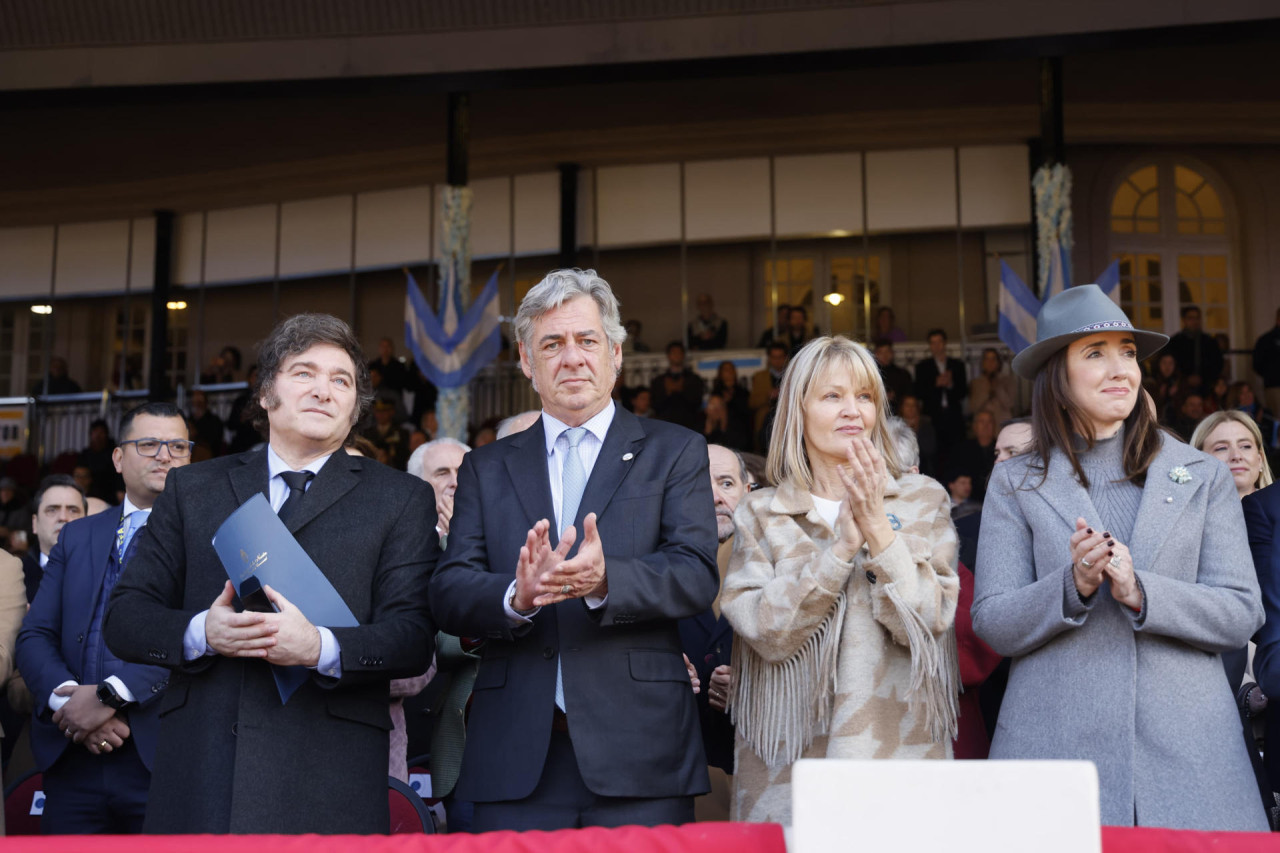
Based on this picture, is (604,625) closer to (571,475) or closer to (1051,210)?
(571,475)

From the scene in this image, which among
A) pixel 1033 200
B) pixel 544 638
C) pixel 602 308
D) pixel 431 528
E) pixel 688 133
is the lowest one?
pixel 544 638

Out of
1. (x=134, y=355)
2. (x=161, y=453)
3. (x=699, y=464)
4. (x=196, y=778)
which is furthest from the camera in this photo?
(x=134, y=355)

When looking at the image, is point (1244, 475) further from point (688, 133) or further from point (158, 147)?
point (158, 147)

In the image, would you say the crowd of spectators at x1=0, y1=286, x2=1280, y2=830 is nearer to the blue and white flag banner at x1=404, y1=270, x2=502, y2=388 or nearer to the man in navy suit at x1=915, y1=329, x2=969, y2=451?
the blue and white flag banner at x1=404, y1=270, x2=502, y2=388

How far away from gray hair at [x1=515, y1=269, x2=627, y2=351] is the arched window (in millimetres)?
12340

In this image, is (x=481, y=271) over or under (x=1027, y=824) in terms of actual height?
over

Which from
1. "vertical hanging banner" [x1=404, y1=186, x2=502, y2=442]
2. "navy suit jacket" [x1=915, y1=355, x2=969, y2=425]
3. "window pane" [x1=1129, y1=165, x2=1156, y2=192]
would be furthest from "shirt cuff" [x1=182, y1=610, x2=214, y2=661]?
"window pane" [x1=1129, y1=165, x2=1156, y2=192]

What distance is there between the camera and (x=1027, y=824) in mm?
1506

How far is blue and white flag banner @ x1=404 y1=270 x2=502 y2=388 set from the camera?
11.1 metres

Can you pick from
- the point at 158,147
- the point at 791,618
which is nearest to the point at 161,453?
the point at 791,618

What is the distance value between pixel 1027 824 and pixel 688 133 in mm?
13367

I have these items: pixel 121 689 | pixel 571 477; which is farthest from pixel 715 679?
pixel 121 689

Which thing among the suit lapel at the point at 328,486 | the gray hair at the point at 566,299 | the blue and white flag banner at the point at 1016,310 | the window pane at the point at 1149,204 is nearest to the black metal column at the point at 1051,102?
the blue and white flag banner at the point at 1016,310

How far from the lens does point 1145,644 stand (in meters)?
2.55
